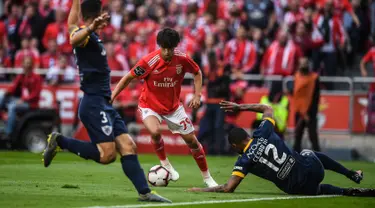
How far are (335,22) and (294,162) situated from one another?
12241mm

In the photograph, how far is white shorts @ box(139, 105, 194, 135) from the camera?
529 inches

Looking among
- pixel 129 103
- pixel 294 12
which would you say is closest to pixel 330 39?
pixel 294 12

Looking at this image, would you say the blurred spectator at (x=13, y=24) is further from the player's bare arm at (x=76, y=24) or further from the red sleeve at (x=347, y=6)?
the player's bare arm at (x=76, y=24)

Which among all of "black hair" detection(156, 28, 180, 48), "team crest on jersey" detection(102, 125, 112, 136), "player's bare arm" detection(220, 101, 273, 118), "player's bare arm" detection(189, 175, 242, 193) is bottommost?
"player's bare arm" detection(189, 175, 242, 193)

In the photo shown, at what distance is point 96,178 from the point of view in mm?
14117

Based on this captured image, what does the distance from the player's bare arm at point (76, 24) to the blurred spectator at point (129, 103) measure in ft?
40.3

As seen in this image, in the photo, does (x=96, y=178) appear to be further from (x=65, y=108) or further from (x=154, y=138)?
(x=65, y=108)

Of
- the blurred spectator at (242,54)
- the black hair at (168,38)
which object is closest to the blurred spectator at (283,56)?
the blurred spectator at (242,54)

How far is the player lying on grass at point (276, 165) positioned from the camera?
11.4 m

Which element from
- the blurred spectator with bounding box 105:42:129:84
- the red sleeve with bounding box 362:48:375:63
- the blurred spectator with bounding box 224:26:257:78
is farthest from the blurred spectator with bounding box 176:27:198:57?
the red sleeve with bounding box 362:48:375:63

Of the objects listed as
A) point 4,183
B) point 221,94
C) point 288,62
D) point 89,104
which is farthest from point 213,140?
point 89,104

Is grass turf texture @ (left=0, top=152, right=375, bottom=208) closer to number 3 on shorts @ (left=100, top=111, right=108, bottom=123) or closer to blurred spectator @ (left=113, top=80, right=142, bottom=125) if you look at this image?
number 3 on shorts @ (left=100, top=111, right=108, bottom=123)

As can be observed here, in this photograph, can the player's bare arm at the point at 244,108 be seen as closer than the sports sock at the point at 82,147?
No

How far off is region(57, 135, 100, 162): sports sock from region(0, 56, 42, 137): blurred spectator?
38.9ft
